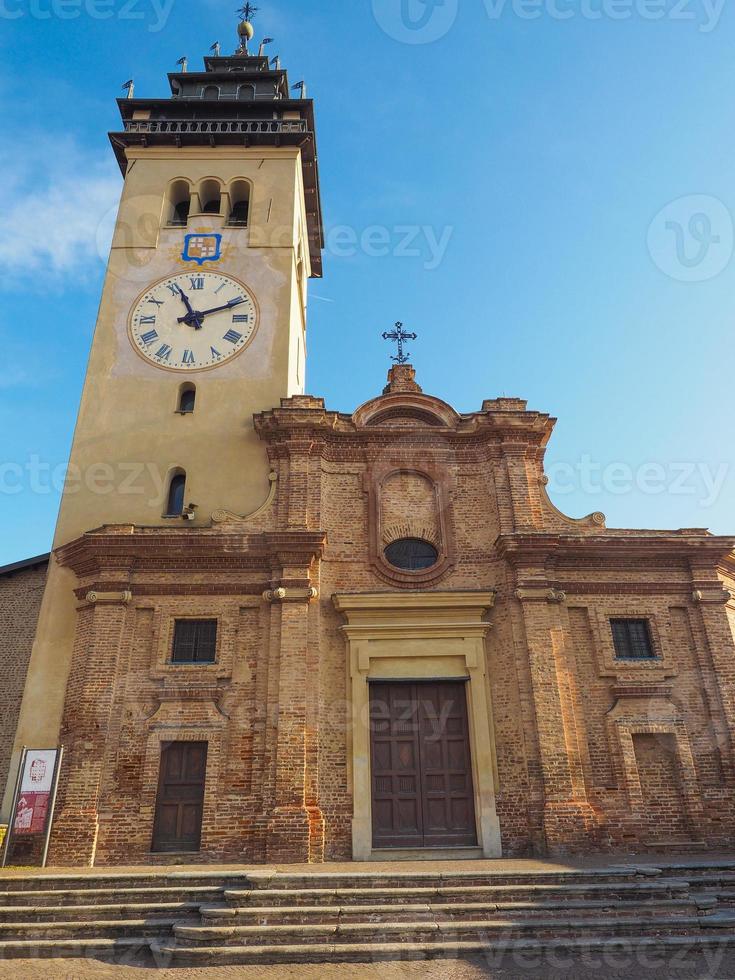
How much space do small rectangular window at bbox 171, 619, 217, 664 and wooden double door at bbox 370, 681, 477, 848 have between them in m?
3.46

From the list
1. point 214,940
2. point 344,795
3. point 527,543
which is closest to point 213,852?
point 344,795

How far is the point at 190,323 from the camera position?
20016 mm

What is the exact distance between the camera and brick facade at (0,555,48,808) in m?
16.8

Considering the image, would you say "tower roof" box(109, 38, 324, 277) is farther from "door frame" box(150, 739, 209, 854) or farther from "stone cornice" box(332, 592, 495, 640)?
"door frame" box(150, 739, 209, 854)

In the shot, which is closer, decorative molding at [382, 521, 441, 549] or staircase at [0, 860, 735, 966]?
staircase at [0, 860, 735, 966]

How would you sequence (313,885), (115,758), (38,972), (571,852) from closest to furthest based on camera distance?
(38,972), (313,885), (571,852), (115,758)

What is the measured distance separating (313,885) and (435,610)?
609 centimetres

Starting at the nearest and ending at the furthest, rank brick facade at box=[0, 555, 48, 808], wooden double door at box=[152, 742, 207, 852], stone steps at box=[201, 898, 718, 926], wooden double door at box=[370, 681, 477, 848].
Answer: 1. stone steps at box=[201, 898, 718, 926]
2. wooden double door at box=[152, 742, 207, 852]
3. wooden double door at box=[370, 681, 477, 848]
4. brick facade at box=[0, 555, 48, 808]

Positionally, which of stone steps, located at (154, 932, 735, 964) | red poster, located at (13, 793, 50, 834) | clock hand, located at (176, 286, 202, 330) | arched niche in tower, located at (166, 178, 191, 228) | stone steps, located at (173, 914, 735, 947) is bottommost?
stone steps, located at (154, 932, 735, 964)

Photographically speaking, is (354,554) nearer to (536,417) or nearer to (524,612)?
(524,612)

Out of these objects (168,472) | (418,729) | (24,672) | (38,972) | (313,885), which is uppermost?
(168,472)

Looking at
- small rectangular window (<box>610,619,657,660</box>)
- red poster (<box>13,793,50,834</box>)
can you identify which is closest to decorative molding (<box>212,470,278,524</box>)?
red poster (<box>13,793,50,834</box>)

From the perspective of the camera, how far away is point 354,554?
52.4 ft

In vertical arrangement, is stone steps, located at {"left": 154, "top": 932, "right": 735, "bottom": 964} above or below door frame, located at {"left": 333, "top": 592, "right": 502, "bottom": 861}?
below
